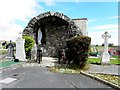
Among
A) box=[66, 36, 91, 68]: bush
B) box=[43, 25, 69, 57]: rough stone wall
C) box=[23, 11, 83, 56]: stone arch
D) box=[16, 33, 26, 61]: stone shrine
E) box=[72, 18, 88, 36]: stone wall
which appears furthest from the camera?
box=[72, 18, 88, 36]: stone wall

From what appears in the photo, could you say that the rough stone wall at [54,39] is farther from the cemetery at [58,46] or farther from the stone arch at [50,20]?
the stone arch at [50,20]

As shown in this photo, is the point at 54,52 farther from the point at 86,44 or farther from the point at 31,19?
the point at 86,44

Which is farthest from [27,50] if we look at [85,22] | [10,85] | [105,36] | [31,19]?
[85,22]

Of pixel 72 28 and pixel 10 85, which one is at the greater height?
pixel 72 28

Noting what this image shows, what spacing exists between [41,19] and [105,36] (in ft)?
22.6

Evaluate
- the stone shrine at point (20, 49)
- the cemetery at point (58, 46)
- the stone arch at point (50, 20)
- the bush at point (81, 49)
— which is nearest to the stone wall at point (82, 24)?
the cemetery at point (58, 46)

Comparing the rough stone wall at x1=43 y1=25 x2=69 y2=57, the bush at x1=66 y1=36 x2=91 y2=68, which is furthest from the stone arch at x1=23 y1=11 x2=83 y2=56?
the bush at x1=66 y1=36 x2=91 y2=68

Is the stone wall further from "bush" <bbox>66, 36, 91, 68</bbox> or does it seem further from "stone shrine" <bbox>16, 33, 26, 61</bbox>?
"bush" <bbox>66, 36, 91, 68</bbox>

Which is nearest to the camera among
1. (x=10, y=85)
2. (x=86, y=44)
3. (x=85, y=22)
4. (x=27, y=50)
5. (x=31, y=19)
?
(x=10, y=85)

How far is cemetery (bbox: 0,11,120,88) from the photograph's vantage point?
12289 mm

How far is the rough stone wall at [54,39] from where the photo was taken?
68.9 feet

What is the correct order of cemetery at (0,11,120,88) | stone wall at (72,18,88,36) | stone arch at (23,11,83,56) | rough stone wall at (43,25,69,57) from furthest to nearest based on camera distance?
stone wall at (72,18,88,36) → rough stone wall at (43,25,69,57) → stone arch at (23,11,83,56) → cemetery at (0,11,120,88)

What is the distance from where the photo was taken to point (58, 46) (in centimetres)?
2125

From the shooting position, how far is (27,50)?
1616cm
